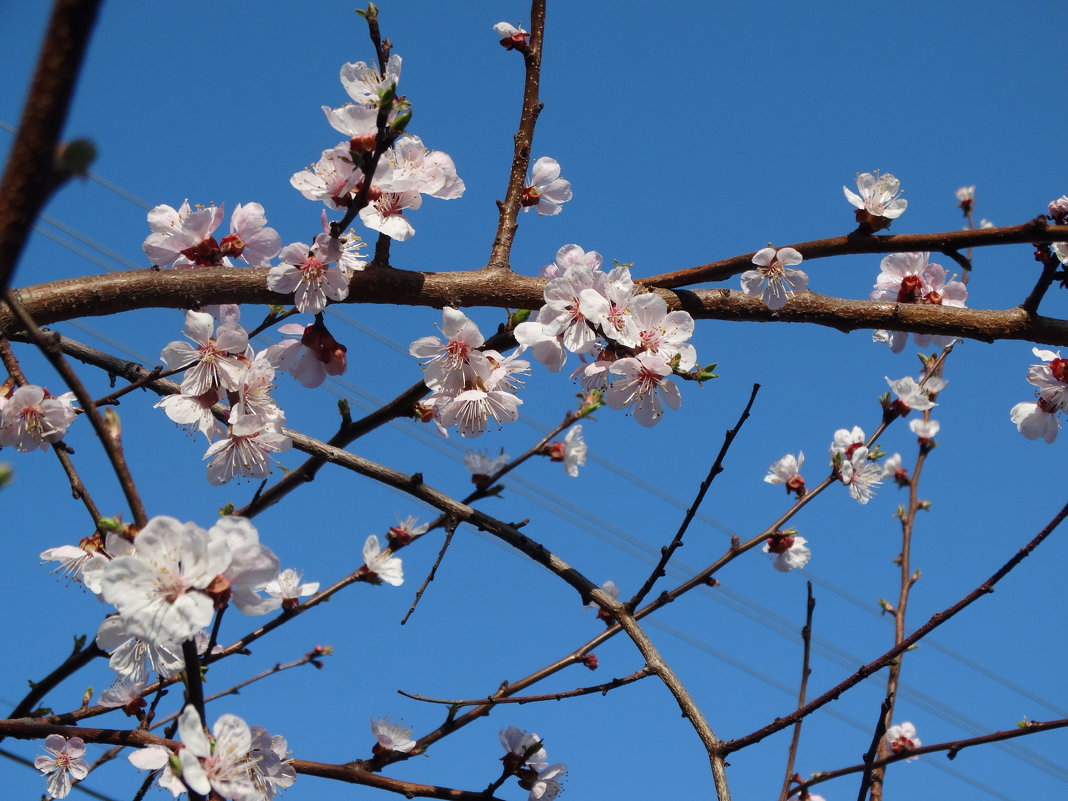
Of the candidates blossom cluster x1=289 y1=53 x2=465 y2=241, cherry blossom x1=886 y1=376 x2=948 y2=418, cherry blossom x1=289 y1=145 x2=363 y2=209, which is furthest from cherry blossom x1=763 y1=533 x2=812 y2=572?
cherry blossom x1=289 y1=145 x2=363 y2=209

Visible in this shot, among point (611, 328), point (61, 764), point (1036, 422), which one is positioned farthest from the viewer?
point (1036, 422)

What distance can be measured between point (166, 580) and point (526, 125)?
1.28 metres

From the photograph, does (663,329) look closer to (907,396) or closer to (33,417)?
(33,417)

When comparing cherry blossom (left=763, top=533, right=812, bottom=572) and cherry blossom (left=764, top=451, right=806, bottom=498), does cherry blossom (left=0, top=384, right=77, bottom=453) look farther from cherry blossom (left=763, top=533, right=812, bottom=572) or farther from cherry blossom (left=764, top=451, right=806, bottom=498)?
cherry blossom (left=764, top=451, right=806, bottom=498)

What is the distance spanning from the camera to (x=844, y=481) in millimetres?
3188

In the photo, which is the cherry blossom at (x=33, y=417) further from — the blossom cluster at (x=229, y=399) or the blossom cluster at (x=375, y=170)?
the blossom cluster at (x=375, y=170)

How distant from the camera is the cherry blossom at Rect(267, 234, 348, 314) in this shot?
5.18 feet

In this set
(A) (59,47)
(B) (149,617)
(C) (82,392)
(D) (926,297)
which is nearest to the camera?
(A) (59,47)

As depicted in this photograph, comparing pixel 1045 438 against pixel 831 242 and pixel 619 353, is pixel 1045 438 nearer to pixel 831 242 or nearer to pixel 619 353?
pixel 831 242

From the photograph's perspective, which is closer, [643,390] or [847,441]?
[643,390]

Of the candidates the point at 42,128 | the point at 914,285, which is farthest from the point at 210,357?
the point at 914,285

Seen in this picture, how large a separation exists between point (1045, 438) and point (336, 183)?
1948 mm

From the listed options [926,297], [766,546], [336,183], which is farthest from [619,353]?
[766,546]

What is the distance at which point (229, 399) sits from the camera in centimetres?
190
